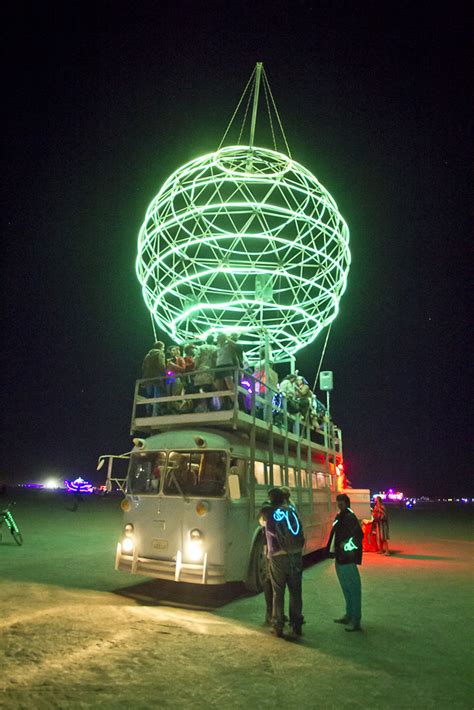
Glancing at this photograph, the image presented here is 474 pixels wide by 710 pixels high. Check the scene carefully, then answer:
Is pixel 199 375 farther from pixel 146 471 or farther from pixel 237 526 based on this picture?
pixel 237 526

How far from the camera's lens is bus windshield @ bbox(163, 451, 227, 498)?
768cm

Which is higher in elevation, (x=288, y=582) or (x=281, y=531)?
(x=281, y=531)

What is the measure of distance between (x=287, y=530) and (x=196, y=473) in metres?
2.34

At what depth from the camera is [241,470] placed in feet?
26.4

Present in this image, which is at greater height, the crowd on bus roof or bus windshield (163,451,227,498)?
the crowd on bus roof

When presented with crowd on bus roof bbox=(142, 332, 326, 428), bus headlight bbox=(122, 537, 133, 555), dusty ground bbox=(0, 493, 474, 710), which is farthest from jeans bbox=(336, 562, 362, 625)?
bus headlight bbox=(122, 537, 133, 555)

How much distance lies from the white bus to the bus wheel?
16 mm

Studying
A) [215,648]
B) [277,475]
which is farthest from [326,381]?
[215,648]

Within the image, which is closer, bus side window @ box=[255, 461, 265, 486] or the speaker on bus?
bus side window @ box=[255, 461, 265, 486]

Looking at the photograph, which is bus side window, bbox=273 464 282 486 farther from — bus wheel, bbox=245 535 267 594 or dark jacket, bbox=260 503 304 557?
dark jacket, bbox=260 503 304 557

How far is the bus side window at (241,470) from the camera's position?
7.86 m

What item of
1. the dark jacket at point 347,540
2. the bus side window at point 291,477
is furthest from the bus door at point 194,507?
the bus side window at point 291,477

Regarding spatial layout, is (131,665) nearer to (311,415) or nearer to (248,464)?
(248,464)

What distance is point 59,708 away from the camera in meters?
3.68
